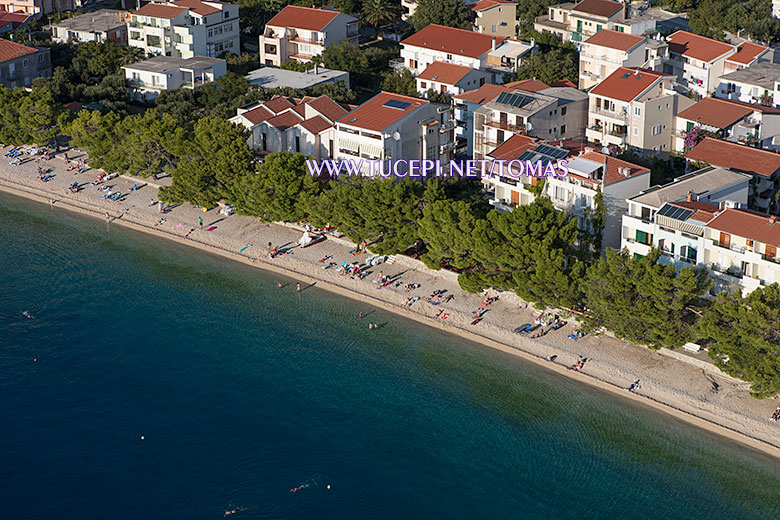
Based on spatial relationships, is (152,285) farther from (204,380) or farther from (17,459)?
(17,459)

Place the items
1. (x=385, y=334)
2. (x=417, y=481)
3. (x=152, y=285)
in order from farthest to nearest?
(x=152, y=285) < (x=385, y=334) < (x=417, y=481)

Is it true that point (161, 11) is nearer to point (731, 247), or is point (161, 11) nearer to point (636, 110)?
point (636, 110)

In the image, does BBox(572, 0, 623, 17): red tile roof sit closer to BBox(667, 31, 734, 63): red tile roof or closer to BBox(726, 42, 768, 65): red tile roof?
BBox(667, 31, 734, 63): red tile roof

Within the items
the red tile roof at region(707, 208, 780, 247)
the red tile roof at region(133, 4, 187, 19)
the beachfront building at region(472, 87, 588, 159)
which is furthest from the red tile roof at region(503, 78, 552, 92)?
the red tile roof at region(133, 4, 187, 19)

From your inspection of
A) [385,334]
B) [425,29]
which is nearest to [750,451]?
[385,334]

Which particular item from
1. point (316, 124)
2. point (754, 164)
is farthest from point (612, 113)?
point (316, 124)

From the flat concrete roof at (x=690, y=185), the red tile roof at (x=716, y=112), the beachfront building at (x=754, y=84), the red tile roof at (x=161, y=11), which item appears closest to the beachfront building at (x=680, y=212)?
the flat concrete roof at (x=690, y=185)
